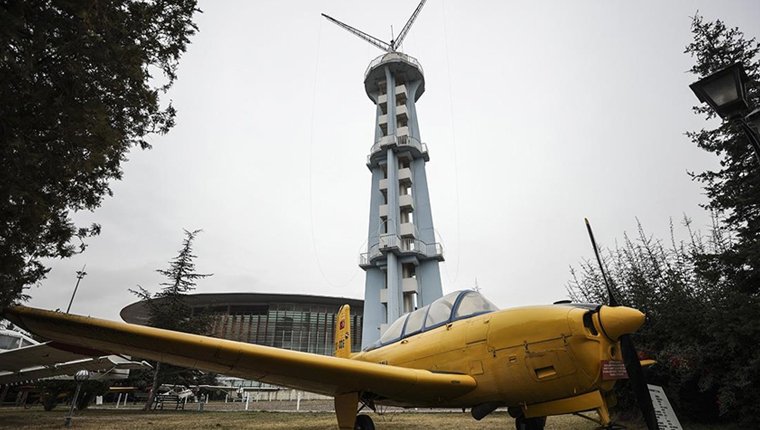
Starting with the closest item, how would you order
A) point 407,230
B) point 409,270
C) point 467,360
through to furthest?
1. point 467,360
2. point 407,230
3. point 409,270

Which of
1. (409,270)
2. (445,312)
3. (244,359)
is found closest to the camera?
(244,359)

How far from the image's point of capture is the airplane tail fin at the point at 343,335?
30.9ft

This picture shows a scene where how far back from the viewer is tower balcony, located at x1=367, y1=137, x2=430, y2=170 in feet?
102

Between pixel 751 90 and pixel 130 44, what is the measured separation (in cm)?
1558

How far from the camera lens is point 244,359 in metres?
4.19

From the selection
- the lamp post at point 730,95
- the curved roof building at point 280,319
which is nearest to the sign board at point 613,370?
the lamp post at point 730,95

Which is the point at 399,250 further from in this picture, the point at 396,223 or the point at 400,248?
the point at 396,223

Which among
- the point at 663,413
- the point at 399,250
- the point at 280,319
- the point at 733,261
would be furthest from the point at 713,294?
the point at 280,319

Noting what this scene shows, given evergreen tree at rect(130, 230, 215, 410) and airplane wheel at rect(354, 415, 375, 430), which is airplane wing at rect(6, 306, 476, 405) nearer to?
airplane wheel at rect(354, 415, 375, 430)

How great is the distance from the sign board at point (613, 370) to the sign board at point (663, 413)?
520mm

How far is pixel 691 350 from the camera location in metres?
6.91

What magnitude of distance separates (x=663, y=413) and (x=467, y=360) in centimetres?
233

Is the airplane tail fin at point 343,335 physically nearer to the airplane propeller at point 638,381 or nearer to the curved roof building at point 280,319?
the airplane propeller at point 638,381

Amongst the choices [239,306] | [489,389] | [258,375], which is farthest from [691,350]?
[239,306]
